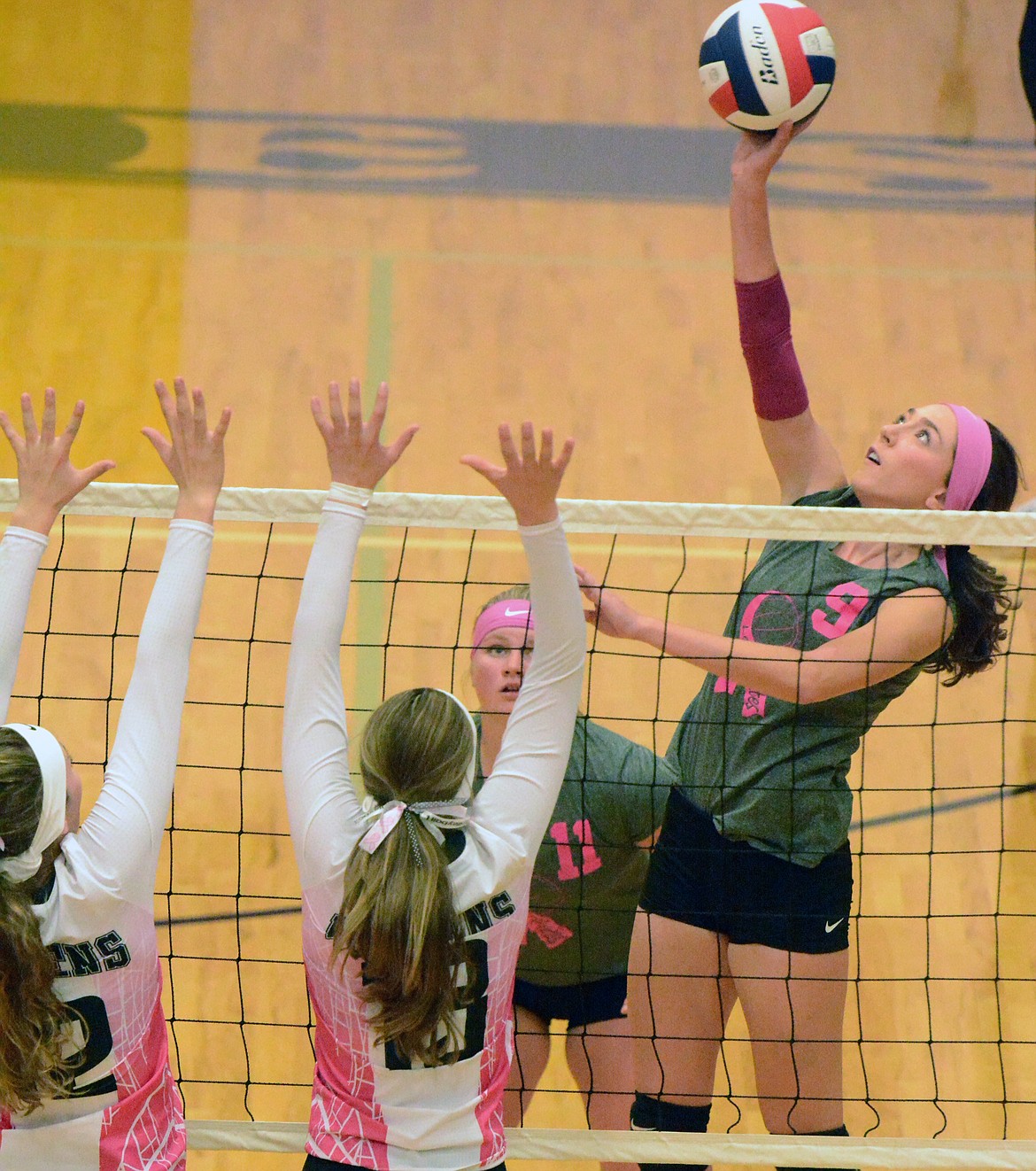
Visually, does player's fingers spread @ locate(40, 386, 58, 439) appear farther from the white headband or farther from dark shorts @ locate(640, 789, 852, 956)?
dark shorts @ locate(640, 789, 852, 956)

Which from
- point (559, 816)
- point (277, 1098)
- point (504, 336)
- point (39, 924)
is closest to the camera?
point (39, 924)

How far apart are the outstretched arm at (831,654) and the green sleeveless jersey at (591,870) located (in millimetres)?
493

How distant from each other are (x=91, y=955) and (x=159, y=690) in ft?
1.30

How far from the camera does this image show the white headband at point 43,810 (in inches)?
81.0

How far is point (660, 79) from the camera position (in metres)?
7.80

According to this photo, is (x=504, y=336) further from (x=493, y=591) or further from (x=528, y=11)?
(x=528, y=11)

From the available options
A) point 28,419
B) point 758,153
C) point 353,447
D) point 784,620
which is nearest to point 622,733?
point 784,620

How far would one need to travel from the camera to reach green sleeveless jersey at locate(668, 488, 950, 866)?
2.87 meters

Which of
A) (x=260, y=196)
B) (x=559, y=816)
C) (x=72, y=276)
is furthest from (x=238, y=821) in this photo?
(x=260, y=196)

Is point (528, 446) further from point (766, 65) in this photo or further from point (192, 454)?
point (766, 65)

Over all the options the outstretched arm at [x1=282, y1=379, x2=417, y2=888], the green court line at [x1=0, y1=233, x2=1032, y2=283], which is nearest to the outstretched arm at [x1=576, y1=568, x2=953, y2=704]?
the outstretched arm at [x1=282, y1=379, x2=417, y2=888]

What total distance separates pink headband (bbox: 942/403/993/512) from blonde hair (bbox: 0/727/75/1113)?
185cm

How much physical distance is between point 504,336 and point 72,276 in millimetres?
1996

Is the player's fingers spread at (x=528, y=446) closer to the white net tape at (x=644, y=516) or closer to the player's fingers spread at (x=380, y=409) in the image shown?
the player's fingers spread at (x=380, y=409)
